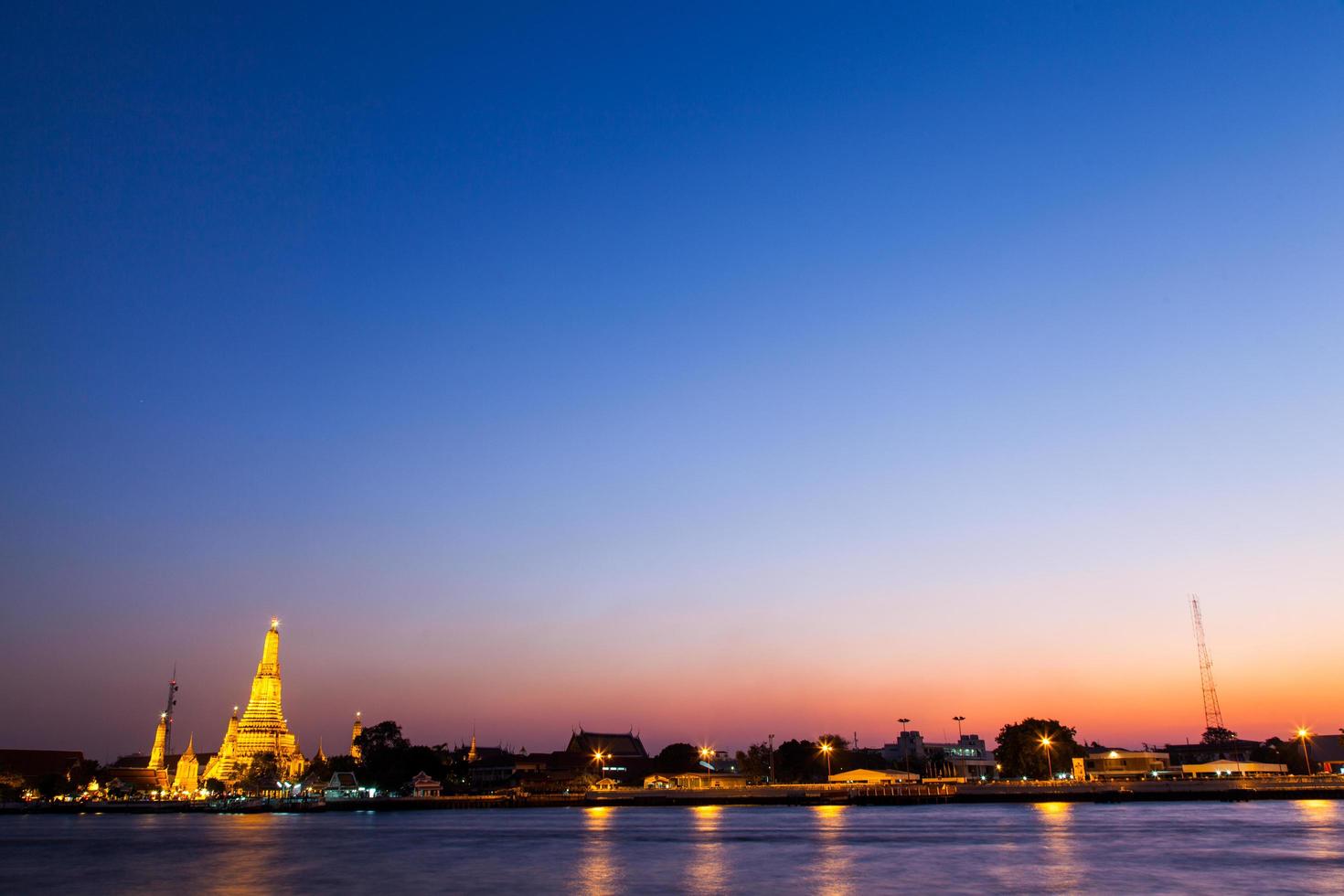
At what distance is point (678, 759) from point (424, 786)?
42037mm

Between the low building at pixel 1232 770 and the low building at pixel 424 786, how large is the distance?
9967 centimetres

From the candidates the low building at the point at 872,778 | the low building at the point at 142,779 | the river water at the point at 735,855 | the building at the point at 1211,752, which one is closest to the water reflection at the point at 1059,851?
the river water at the point at 735,855

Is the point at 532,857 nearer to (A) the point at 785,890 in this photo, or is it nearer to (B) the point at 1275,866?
(A) the point at 785,890

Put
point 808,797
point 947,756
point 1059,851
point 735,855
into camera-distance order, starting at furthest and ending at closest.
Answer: point 947,756 < point 808,797 < point 735,855 < point 1059,851

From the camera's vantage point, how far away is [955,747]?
172125 mm

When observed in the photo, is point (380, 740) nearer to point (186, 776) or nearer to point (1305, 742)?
point (186, 776)

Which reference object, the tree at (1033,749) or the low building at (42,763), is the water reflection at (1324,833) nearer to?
the tree at (1033,749)

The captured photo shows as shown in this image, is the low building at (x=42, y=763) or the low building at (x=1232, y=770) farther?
the low building at (x=42, y=763)

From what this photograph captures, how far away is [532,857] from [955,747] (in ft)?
433

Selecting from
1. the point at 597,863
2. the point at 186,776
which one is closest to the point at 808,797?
the point at 597,863

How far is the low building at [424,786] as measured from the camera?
141375 mm

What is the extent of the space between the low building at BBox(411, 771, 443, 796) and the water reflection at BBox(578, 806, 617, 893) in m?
60.8

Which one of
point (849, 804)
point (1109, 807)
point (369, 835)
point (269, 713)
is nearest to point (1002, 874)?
point (369, 835)

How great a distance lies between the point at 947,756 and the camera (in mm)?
162875
